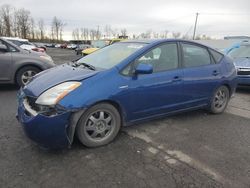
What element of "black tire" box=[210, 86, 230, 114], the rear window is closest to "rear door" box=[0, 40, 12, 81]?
the rear window

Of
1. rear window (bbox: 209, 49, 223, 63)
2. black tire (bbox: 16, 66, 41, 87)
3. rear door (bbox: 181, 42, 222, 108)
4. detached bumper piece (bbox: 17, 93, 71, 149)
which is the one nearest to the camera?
detached bumper piece (bbox: 17, 93, 71, 149)

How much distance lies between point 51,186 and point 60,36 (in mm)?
92617

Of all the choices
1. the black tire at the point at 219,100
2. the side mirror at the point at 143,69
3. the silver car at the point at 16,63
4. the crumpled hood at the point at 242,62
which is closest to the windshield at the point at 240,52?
the crumpled hood at the point at 242,62

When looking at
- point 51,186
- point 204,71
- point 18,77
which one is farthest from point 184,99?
point 18,77

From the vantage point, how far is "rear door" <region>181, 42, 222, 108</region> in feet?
14.4

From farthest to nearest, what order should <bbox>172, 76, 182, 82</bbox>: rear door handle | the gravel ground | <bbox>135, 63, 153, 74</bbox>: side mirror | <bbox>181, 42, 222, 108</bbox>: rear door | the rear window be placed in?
1. the rear window
2. <bbox>181, 42, 222, 108</bbox>: rear door
3. <bbox>172, 76, 182, 82</bbox>: rear door handle
4. <bbox>135, 63, 153, 74</bbox>: side mirror
5. the gravel ground

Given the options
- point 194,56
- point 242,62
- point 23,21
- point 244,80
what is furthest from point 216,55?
point 23,21

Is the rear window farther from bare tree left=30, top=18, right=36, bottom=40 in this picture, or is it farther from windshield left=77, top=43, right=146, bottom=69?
bare tree left=30, top=18, right=36, bottom=40

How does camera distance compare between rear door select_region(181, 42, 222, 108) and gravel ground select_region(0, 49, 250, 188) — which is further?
rear door select_region(181, 42, 222, 108)

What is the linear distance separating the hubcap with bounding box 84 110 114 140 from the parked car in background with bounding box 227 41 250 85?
535 cm

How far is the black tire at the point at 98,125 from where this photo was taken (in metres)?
3.26

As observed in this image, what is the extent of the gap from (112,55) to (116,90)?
94cm

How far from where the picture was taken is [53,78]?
3502 mm

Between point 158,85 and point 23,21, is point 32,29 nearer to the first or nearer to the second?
point 23,21
